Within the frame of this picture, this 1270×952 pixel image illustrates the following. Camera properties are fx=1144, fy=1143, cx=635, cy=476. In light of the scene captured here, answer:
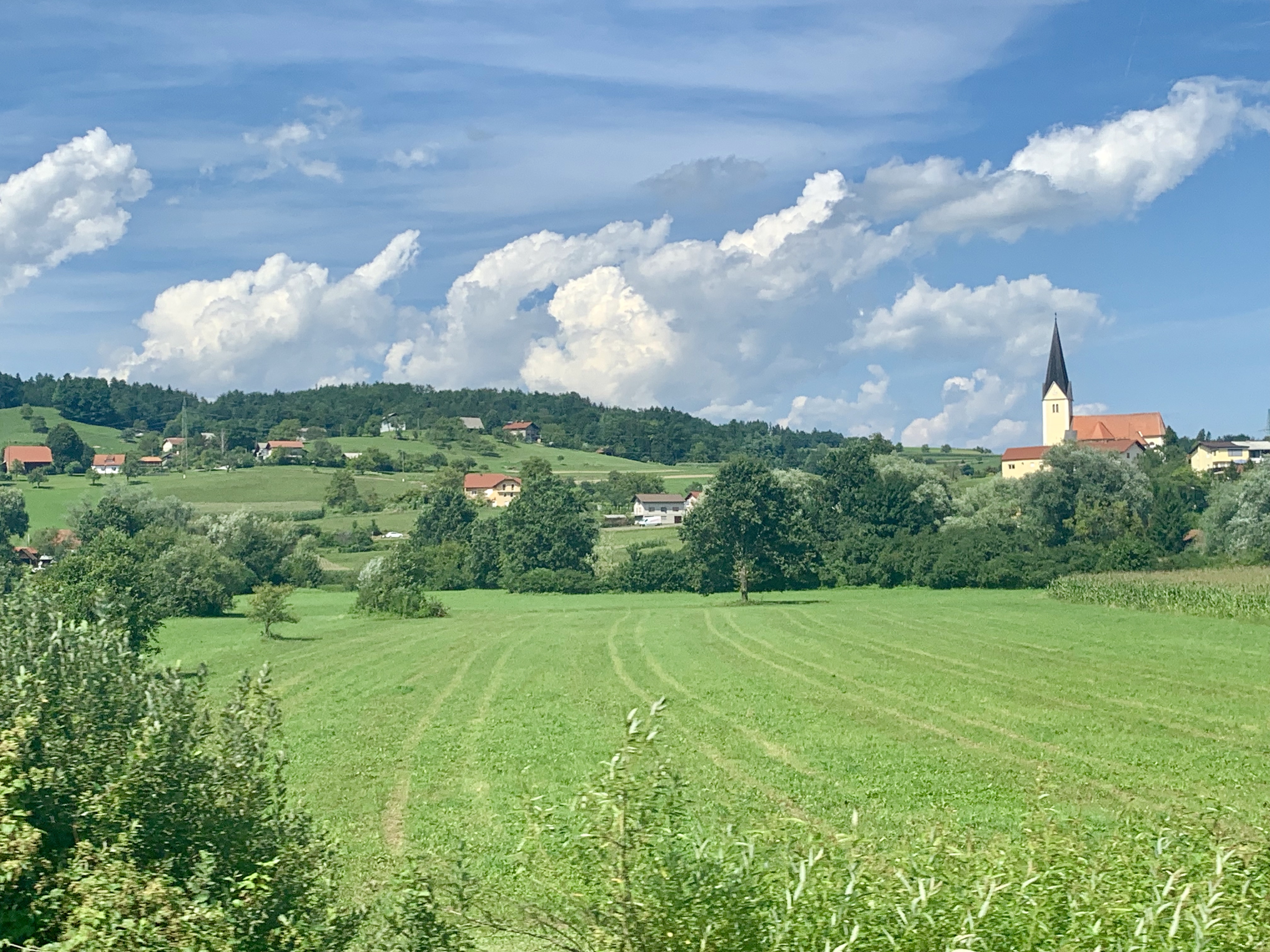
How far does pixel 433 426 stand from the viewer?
180m

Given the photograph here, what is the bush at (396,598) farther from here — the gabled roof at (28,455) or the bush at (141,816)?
the gabled roof at (28,455)

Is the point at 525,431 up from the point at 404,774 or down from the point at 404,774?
up

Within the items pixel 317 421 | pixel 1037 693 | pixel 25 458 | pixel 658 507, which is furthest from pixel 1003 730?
pixel 317 421

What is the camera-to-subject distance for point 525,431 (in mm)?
193500

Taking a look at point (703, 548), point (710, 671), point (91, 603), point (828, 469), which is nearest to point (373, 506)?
point (828, 469)

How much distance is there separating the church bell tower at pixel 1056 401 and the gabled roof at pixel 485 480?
240 feet

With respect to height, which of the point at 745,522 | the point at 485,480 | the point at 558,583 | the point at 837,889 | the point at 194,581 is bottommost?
the point at 558,583

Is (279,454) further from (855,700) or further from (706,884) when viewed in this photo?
(706,884)

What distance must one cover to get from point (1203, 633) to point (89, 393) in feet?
562

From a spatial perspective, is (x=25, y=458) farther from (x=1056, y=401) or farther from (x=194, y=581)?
(x=1056, y=401)

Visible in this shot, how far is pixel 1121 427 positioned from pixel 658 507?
7764 centimetres

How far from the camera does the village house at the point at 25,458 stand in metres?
128

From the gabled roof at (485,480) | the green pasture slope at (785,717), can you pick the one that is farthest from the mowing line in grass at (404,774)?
the gabled roof at (485,480)

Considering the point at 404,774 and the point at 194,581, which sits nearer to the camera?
the point at 404,774
